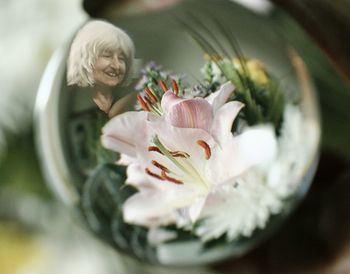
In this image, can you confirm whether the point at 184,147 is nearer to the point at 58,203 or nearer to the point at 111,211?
the point at 111,211

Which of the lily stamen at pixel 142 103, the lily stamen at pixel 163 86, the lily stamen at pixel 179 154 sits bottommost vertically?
the lily stamen at pixel 179 154

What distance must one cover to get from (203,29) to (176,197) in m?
0.06

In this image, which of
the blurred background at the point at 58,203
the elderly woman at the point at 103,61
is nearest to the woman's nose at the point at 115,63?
the elderly woman at the point at 103,61

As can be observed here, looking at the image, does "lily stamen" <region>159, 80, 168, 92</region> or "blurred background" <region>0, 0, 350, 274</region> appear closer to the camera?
"lily stamen" <region>159, 80, 168, 92</region>

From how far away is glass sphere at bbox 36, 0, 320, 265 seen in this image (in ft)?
0.62

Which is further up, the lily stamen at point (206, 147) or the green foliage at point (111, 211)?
the lily stamen at point (206, 147)

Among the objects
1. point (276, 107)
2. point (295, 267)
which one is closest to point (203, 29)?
point (276, 107)

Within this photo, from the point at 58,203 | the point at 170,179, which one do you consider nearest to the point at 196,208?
the point at 170,179

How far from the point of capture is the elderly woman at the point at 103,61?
0.19 meters

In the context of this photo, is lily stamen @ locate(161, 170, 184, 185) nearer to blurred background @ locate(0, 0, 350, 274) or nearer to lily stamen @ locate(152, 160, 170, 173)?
lily stamen @ locate(152, 160, 170, 173)

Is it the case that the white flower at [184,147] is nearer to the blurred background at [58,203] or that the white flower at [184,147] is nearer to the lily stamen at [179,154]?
the lily stamen at [179,154]

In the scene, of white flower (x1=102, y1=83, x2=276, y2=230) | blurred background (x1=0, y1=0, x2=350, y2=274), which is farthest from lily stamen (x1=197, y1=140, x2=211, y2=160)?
blurred background (x1=0, y1=0, x2=350, y2=274)

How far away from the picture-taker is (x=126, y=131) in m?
0.19

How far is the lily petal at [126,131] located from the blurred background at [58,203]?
4.0 inches
